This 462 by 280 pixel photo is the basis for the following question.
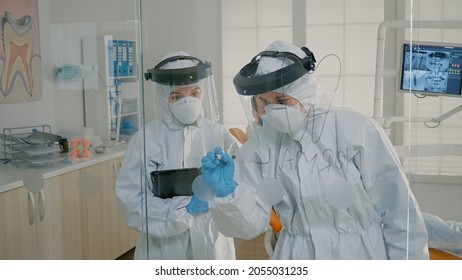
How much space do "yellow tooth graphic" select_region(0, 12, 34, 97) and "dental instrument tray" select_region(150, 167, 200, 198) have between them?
654 millimetres

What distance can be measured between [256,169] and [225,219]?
17cm

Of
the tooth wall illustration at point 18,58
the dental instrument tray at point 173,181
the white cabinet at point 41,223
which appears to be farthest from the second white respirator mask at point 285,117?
the tooth wall illustration at point 18,58

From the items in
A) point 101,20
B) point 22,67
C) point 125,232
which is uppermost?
point 101,20

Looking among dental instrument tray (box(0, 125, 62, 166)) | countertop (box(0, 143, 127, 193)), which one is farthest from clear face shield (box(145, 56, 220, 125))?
dental instrument tray (box(0, 125, 62, 166))

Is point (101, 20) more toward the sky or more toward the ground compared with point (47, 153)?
more toward the sky

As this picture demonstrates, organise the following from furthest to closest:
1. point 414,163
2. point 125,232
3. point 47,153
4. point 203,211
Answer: point 47,153 → point 125,232 → point 203,211 → point 414,163

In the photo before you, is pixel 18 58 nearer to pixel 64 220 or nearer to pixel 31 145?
pixel 31 145

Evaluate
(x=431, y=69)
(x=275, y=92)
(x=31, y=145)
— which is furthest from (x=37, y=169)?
(x=431, y=69)

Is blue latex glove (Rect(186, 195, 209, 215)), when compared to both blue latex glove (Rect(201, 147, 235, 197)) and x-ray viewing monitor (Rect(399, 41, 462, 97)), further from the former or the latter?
x-ray viewing monitor (Rect(399, 41, 462, 97))

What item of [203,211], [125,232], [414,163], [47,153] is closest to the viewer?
[414,163]

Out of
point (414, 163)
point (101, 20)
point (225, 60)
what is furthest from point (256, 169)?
point (101, 20)

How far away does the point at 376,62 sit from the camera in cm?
165

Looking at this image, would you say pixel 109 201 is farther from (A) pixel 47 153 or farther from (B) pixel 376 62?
(B) pixel 376 62

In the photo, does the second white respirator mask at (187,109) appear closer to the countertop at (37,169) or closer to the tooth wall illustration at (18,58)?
the countertop at (37,169)
